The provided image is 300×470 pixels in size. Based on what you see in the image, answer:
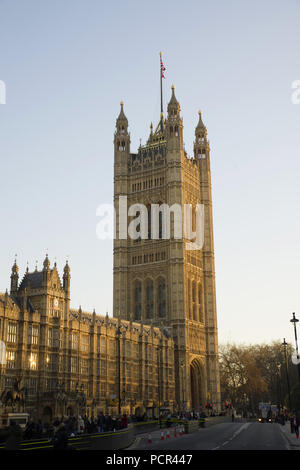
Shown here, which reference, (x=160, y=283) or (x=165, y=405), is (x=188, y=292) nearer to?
(x=160, y=283)

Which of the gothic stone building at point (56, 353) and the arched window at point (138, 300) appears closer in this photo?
the gothic stone building at point (56, 353)

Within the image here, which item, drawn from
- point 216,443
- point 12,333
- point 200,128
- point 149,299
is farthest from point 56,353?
point 200,128

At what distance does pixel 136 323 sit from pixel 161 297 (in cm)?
1680

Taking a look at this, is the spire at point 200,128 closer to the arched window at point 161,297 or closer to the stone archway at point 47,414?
the arched window at point 161,297

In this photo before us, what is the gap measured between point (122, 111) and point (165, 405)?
65130 mm

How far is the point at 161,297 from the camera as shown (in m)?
109

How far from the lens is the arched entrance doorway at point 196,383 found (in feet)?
348

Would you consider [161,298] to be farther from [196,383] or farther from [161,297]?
[196,383]

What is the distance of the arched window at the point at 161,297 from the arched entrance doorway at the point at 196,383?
1134 cm

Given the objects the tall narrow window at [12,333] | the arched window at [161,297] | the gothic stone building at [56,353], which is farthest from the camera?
the arched window at [161,297]

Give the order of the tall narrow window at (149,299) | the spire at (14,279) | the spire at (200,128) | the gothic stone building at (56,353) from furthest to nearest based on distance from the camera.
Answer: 1. the spire at (200,128)
2. the tall narrow window at (149,299)
3. the spire at (14,279)
4. the gothic stone building at (56,353)

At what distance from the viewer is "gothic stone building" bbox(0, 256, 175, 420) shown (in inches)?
2309

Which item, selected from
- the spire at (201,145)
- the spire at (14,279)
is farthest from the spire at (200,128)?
the spire at (14,279)
